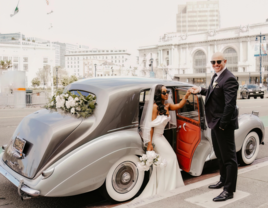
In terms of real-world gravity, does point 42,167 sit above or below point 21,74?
below

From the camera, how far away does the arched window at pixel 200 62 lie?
118731 millimetres

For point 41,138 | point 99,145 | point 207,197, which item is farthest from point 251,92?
point 41,138

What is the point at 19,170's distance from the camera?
3.82 m

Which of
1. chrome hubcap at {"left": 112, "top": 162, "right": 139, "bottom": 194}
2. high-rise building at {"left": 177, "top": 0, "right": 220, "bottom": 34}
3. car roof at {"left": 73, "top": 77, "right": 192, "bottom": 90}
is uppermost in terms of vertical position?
high-rise building at {"left": 177, "top": 0, "right": 220, "bottom": 34}

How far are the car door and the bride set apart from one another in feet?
1.18

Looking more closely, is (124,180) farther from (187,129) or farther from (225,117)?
(225,117)

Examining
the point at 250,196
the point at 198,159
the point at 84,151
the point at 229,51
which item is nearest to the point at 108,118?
the point at 84,151

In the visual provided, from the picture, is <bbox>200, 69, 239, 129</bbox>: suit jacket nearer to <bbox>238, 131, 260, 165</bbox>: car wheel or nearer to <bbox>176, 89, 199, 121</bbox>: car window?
<bbox>176, 89, 199, 121</bbox>: car window

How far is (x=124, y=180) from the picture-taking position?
391cm

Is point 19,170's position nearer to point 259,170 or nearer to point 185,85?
point 185,85

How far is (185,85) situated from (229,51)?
376ft

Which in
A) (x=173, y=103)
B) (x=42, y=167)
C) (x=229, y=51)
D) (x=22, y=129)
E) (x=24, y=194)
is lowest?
(x=24, y=194)

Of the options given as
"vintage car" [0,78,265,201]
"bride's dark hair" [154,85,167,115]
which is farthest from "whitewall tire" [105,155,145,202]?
"bride's dark hair" [154,85,167,115]

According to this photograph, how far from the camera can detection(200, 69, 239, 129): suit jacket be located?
3541 millimetres
